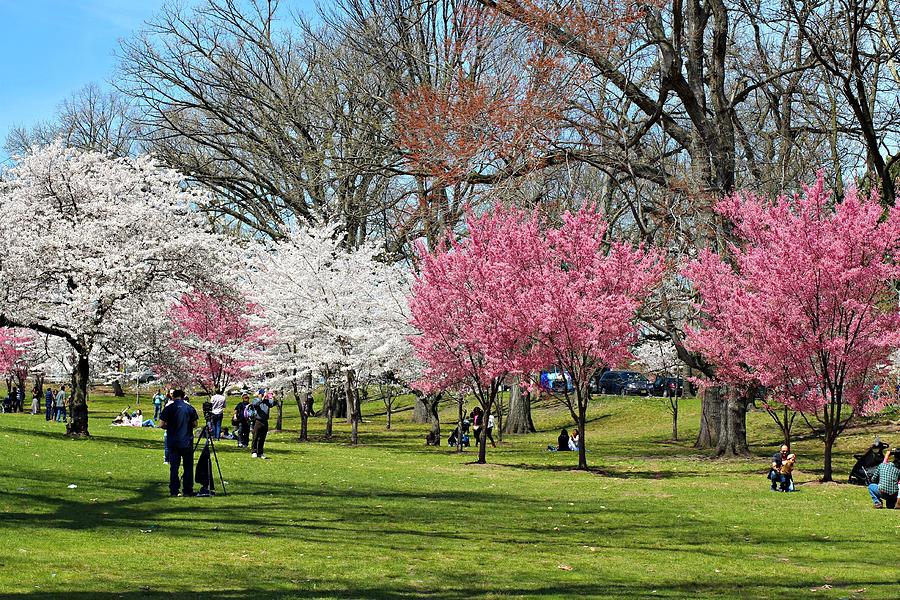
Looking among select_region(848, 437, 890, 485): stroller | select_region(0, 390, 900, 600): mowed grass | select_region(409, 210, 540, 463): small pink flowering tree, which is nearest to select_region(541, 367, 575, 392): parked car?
select_region(409, 210, 540, 463): small pink flowering tree

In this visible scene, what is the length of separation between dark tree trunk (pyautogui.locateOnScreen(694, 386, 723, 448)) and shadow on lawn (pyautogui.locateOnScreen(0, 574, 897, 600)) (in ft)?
61.4

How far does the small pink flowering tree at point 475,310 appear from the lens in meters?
23.8

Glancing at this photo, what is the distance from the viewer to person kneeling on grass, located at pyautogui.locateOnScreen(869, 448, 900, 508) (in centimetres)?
1592

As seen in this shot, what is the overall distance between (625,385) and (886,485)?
39.8 meters

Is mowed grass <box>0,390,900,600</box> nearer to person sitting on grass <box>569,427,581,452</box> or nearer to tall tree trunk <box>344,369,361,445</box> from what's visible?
person sitting on grass <box>569,427,581,452</box>

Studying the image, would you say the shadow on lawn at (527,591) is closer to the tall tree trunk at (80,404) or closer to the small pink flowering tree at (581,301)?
the small pink flowering tree at (581,301)

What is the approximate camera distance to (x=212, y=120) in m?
44.5

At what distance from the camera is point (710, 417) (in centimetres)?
3042

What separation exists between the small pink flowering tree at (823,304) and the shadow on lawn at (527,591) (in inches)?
419

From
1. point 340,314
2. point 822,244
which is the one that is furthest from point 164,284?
point 822,244

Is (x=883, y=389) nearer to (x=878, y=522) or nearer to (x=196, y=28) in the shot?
(x=878, y=522)

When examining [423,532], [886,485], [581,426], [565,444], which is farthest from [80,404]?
[886,485]

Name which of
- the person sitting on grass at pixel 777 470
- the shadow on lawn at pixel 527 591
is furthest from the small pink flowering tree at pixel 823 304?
the shadow on lawn at pixel 527 591

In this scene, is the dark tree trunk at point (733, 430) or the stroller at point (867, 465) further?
the dark tree trunk at point (733, 430)
